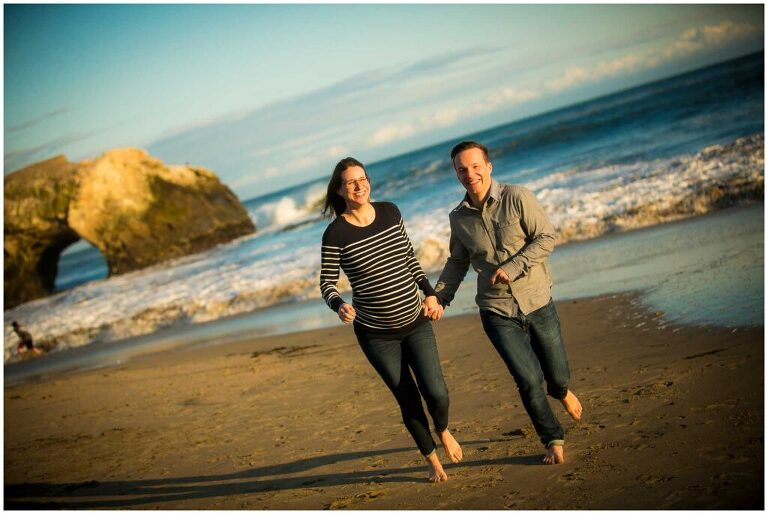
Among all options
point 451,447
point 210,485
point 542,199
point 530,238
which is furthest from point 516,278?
point 542,199

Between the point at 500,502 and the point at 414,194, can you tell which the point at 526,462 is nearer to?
the point at 500,502

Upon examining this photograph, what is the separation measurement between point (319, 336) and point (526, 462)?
5.86 meters

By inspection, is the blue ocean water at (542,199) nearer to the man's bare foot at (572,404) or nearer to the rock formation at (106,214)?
the rock formation at (106,214)

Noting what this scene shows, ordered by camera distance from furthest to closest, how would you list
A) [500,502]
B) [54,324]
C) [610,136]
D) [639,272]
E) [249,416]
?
1. [610,136]
2. [54,324]
3. [639,272]
4. [249,416]
5. [500,502]

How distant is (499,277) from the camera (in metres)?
3.88

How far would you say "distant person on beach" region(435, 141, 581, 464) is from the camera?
3957 mm

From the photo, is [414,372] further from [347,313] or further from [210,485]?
[210,485]

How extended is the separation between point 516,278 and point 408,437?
6.14 feet

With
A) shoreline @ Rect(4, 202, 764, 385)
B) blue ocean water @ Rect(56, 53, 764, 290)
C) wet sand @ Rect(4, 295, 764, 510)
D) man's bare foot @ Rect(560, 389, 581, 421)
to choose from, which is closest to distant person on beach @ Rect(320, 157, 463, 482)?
wet sand @ Rect(4, 295, 764, 510)

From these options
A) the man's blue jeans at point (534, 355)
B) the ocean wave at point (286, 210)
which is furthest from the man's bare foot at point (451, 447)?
the ocean wave at point (286, 210)

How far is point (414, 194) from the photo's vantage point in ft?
107

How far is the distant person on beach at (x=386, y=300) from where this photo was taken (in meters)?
4.13

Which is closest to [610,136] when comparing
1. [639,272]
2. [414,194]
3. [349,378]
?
[414,194]

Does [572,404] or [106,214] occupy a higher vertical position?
[106,214]
